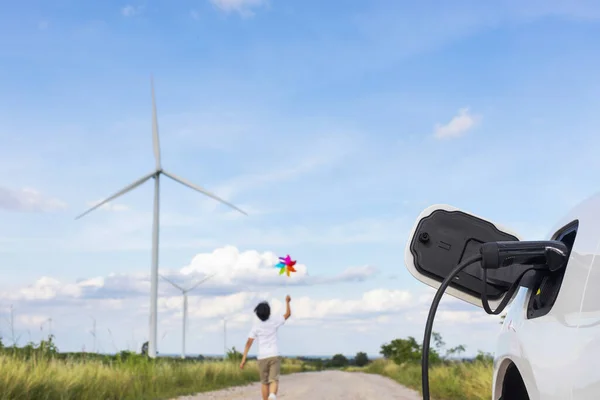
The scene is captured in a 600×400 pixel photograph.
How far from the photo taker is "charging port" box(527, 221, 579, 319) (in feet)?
7.56

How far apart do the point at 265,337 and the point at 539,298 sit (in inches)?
401

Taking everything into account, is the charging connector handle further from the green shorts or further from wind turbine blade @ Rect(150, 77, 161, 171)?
wind turbine blade @ Rect(150, 77, 161, 171)

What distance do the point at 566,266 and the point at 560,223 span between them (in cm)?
53

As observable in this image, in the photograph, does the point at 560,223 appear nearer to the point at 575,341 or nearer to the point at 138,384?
the point at 575,341

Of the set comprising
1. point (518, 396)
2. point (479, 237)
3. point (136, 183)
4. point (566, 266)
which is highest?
point (136, 183)

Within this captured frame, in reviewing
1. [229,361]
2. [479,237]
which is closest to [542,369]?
[479,237]

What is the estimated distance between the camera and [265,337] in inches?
488

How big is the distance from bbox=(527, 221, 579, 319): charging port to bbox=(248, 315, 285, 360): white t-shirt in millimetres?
9998

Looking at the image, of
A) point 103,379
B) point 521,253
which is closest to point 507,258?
point 521,253

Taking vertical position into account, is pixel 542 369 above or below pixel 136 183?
below

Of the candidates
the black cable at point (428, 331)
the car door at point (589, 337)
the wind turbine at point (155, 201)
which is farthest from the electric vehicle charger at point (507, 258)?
the wind turbine at point (155, 201)

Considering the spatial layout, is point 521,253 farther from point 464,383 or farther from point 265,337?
point 464,383

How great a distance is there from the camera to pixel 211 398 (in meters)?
16.3

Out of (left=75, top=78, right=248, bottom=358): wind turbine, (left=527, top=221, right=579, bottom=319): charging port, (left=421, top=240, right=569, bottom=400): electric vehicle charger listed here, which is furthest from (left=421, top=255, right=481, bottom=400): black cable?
(left=75, top=78, right=248, bottom=358): wind turbine
